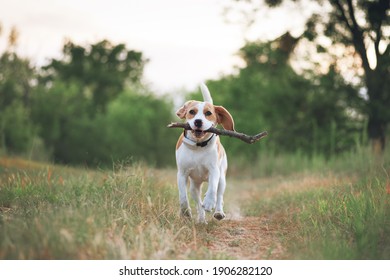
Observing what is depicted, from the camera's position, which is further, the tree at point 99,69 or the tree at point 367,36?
the tree at point 99,69

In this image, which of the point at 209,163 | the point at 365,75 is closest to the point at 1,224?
the point at 209,163

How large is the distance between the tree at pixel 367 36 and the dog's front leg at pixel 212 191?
8.19 meters

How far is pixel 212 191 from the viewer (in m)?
5.70

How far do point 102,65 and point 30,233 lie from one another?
3717cm

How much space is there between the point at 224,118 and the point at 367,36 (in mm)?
8864

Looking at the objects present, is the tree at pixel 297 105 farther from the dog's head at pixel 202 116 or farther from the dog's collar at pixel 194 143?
the dog's collar at pixel 194 143

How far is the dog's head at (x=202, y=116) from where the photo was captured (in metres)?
5.70

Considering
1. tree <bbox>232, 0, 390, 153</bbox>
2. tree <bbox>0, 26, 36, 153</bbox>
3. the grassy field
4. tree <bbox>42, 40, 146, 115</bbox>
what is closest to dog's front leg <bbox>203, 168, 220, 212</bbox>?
the grassy field

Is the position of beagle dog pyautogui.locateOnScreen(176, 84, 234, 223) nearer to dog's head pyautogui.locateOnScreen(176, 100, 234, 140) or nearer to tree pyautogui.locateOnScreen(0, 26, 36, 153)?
dog's head pyautogui.locateOnScreen(176, 100, 234, 140)

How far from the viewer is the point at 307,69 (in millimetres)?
16406

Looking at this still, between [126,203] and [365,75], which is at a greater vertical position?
[365,75]

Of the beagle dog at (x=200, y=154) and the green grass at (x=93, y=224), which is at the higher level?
the beagle dog at (x=200, y=154)

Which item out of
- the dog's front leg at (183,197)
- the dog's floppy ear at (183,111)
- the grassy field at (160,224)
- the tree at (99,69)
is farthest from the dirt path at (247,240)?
the tree at (99,69)

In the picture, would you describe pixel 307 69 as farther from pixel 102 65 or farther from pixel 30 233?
pixel 102 65
